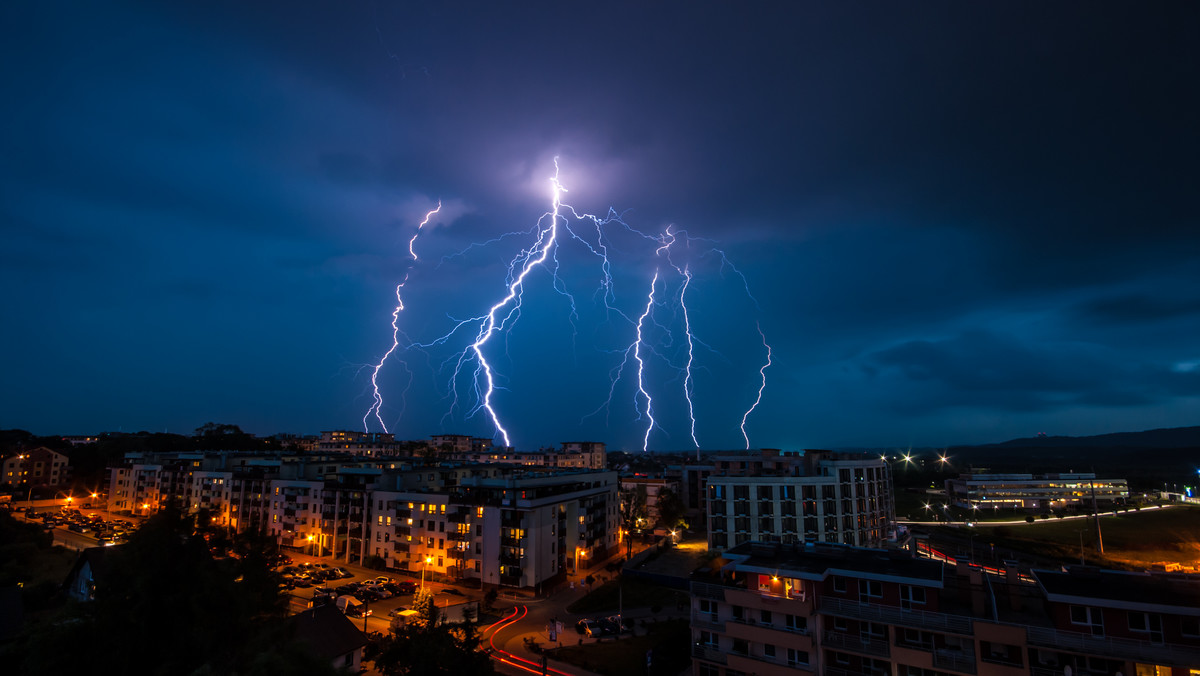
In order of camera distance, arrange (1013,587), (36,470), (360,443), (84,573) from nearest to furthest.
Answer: (1013,587)
(84,573)
(36,470)
(360,443)

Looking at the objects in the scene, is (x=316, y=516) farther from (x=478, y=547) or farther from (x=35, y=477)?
(x=35, y=477)

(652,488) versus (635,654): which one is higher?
(652,488)

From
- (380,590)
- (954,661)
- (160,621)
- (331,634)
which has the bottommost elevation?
(380,590)

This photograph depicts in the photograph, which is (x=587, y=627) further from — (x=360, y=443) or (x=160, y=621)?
(x=360, y=443)

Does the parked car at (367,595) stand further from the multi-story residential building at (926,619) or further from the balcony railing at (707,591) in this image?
the balcony railing at (707,591)

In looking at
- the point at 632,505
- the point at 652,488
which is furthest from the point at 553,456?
the point at 632,505

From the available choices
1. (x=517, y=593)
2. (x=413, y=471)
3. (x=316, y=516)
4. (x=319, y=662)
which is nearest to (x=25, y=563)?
(x=316, y=516)
